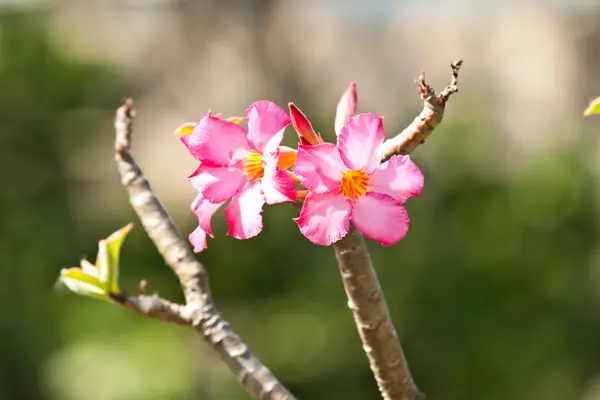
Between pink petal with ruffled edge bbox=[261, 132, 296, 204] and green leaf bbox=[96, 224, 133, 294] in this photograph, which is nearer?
pink petal with ruffled edge bbox=[261, 132, 296, 204]

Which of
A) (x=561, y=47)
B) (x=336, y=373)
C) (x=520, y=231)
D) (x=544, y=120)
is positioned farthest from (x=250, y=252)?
(x=561, y=47)

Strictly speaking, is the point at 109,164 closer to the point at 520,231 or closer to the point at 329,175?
the point at 520,231

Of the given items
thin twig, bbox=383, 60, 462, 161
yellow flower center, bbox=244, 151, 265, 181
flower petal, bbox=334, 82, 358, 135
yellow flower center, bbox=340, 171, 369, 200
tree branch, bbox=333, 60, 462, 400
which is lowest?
tree branch, bbox=333, 60, 462, 400

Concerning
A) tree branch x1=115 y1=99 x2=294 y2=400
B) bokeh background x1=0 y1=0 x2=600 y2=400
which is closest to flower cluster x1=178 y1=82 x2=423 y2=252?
tree branch x1=115 y1=99 x2=294 y2=400

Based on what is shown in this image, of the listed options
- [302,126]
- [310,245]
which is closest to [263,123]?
[302,126]

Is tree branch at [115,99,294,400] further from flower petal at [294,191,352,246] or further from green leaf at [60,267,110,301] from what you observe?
flower petal at [294,191,352,246]

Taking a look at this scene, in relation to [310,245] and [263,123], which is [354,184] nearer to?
[263,123]

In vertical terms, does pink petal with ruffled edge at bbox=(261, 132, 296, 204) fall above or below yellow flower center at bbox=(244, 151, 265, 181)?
below

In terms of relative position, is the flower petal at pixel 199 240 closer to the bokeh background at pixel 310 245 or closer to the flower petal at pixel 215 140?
the flower petal at pixel 215 140

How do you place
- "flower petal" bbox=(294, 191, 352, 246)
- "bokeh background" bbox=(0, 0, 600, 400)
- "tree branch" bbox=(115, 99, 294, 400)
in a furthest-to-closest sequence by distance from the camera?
1. "bokeh background" bbox=(0, 0, 600, 400)
2. "tree branch" bbox=(115, 99, 294, 400)
3. "flower petal" bbox=(294, 191, 352, 246)
